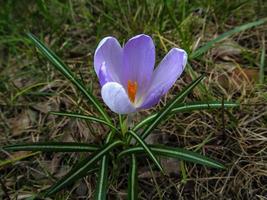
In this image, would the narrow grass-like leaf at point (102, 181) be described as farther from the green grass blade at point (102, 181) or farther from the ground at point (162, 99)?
the ground at point (162, 99)

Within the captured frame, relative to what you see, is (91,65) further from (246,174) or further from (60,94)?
(246,174)

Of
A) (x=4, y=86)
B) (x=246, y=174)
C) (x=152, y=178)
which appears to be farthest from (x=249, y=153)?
(x=4, y=86)

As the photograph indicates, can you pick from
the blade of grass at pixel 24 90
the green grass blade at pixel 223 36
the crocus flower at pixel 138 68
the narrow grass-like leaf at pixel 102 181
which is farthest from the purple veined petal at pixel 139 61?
the blade of grass at pixel 24 90

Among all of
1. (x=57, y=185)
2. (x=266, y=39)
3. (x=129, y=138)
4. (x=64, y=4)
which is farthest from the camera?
(x=64, y=4)

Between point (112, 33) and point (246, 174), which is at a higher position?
point (112, 33)

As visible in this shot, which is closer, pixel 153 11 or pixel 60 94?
pixel 60 94

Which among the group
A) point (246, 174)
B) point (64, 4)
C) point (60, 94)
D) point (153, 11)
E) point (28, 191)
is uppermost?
point (64, 4)

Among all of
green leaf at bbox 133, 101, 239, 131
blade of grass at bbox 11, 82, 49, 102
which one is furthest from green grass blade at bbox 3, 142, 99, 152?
blade of grass at bbox 11, 82, 49, 102

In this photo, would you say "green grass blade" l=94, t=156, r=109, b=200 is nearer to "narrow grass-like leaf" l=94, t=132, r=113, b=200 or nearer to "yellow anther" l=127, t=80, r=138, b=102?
"narrow grass-like leaf" l=94, t=132, r=113, b=200

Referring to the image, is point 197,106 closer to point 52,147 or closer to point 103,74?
point 103,74
